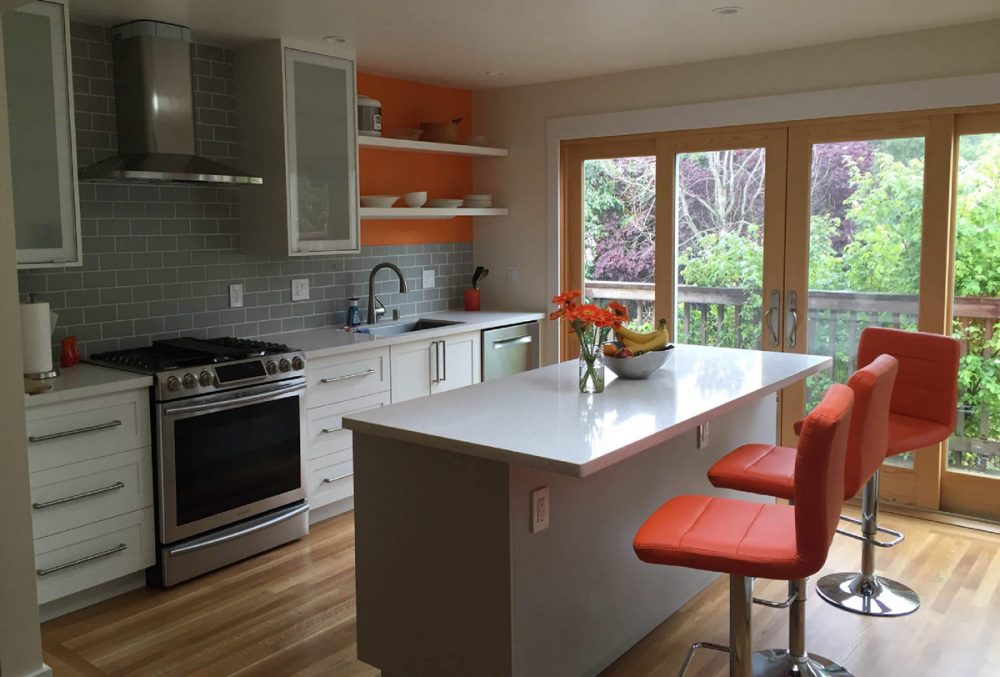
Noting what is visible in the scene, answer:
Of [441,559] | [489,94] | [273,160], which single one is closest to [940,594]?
[441,559]

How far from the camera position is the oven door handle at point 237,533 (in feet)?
12.5

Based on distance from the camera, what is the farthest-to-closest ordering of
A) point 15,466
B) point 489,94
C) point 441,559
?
point 489,94, point 15,466, point 441,559

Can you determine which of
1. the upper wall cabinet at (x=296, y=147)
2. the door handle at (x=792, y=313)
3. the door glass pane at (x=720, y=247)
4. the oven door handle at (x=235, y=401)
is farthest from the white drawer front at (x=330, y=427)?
the door handle at (x=792, y=313)

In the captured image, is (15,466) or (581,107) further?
(581,107)

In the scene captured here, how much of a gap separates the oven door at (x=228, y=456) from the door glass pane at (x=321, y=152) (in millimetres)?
980

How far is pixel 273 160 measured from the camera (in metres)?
4.53

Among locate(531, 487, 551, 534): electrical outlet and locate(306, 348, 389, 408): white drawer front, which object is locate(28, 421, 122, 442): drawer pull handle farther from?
locate(531, 487, 551, 534): electrical outlet

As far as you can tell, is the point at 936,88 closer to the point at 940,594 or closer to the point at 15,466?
the point at 940,594

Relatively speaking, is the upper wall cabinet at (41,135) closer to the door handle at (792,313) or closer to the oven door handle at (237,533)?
the oven door handle at (237,533)

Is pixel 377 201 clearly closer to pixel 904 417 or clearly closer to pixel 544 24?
pixel 544 24

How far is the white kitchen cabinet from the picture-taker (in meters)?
4.85

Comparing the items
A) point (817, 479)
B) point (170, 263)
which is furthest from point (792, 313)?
point (170, 263)

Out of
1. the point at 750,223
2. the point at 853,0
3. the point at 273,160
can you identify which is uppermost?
the point at 853,0

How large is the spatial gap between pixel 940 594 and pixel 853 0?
8.21 feet
